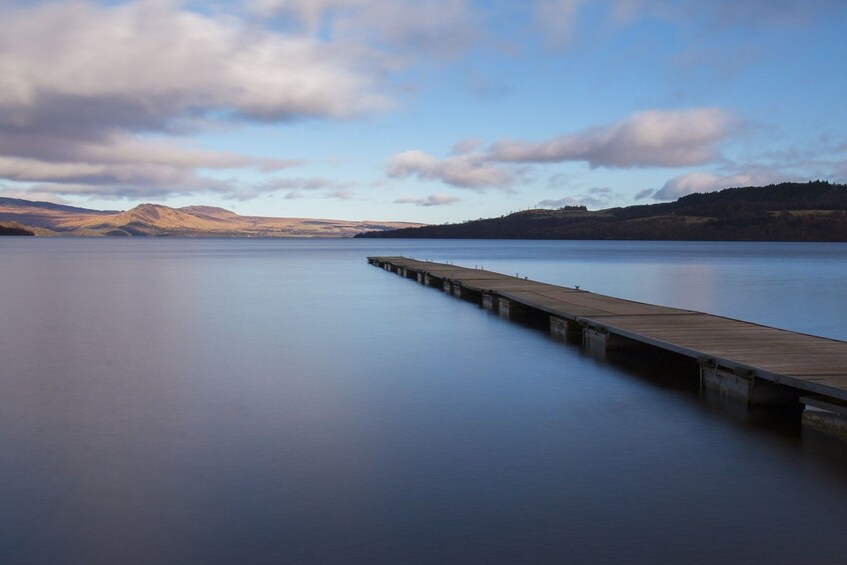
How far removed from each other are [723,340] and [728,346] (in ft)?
2.40

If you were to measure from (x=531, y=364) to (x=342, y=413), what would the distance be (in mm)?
5314

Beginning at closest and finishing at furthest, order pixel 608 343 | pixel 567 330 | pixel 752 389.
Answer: pixel 752 389
pixel 608 343
pixel 567 330

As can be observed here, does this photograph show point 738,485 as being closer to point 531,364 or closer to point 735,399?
point 735,399

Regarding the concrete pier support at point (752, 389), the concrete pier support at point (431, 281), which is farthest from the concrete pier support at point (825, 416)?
the concrete pier support at point (431, 281)

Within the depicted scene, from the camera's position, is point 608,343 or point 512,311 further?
point 512,311

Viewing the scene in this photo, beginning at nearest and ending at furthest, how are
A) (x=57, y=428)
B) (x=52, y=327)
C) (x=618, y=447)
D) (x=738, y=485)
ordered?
(x=738, y=485), (x=618, y=447), (x=57, y=428), (x=52, y=327)

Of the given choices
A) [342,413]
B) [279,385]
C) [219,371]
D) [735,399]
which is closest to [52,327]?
[219,371]

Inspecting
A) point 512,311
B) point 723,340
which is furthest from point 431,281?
point 723,340

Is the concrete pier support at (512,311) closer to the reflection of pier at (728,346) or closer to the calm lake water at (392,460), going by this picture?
the reflection of pier at (728,346)

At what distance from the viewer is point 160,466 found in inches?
336

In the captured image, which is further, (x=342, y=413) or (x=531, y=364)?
(x=531, y=364)

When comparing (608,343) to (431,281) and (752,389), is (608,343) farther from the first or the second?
(431,281)

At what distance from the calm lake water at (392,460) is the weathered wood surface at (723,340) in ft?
2.24

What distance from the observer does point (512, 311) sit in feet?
77.4
